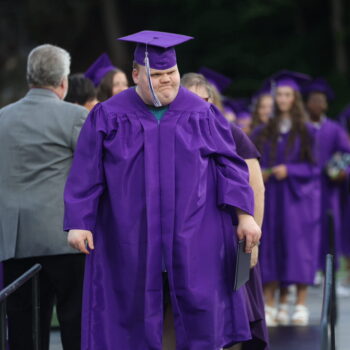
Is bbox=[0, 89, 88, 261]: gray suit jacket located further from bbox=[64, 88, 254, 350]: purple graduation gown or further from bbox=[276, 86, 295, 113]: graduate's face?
bbox=[276, 86, 295, 113]: graduate's face

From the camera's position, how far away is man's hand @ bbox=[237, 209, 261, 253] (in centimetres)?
488

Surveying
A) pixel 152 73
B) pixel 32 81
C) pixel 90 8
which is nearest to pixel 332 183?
pixel 32 81

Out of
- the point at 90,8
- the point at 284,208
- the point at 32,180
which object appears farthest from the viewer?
the point at 90,8

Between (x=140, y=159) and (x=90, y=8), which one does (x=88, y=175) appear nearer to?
(x=140, y=159)

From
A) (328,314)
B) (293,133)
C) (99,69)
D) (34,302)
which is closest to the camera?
(328,314)

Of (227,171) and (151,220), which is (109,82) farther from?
(151,220)

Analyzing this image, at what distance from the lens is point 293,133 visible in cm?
867

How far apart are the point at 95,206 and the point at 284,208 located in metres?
4.43

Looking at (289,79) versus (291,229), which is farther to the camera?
(291,229)

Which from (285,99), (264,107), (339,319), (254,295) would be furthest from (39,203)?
(264,107)

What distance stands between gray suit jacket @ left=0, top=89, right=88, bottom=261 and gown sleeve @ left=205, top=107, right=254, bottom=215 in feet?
3.40

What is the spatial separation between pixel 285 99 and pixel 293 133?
305 mm

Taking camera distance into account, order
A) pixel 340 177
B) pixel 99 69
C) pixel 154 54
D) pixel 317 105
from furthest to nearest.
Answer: pixel 340 177
pixel 317 105
pixel 99 69
pixel 154 54

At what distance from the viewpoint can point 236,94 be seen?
2406 centimetres
